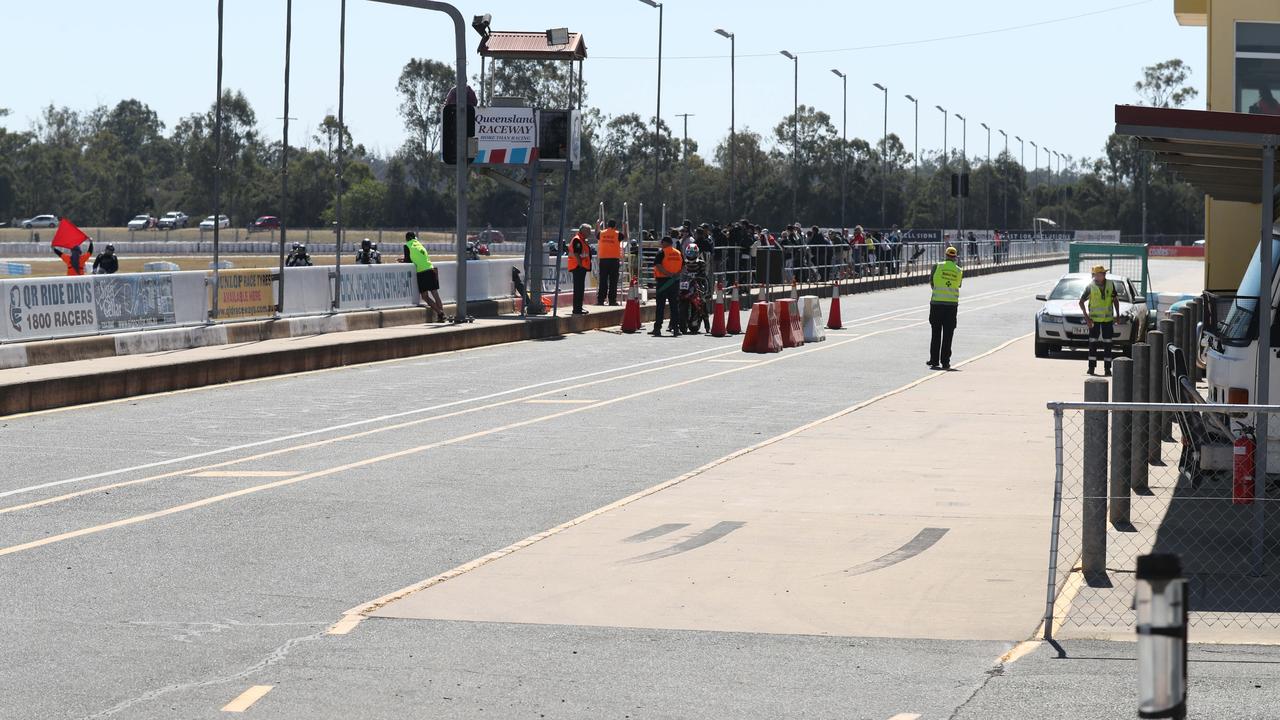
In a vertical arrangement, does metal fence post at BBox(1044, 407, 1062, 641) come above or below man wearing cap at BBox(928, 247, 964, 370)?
below

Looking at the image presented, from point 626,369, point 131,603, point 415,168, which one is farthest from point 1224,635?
point 415,168

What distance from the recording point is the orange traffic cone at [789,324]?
29.0 metres

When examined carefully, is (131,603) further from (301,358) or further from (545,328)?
(545,328)

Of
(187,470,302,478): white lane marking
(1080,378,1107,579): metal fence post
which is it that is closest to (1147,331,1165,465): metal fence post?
(1080,378,1107,579): metal fence post

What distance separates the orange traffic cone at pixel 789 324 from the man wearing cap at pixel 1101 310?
16.3 feet

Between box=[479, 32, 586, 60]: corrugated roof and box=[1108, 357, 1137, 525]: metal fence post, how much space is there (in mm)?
20675

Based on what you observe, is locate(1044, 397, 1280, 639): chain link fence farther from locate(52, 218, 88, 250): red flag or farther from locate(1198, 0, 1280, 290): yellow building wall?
locate(52, 218, 88, 250): red flag

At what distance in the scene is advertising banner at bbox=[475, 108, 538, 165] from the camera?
3166cm

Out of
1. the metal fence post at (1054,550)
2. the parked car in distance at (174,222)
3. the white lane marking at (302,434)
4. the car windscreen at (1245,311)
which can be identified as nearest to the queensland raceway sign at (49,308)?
the white lane marking at (302,434)

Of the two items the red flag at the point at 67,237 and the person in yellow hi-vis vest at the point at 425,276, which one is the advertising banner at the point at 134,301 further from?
the person in yellow hi-vis vest at the point at 425,276

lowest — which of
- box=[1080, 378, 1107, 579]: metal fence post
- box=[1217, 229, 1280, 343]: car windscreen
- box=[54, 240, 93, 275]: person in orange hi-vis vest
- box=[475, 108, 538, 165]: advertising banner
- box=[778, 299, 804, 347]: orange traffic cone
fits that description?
box=[1080, 378, 1107, 579]: metal fence post

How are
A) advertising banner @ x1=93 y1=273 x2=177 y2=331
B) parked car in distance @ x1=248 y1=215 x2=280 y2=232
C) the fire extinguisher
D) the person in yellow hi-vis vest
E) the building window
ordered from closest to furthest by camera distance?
the fire extinguisher
the building window
advertising banner @ x1=93 y1=273 x2=177 y2=331
the person in yellow hi-vis vest
parked car in distance @ x1=248 y1=215 x2=280 y2=232

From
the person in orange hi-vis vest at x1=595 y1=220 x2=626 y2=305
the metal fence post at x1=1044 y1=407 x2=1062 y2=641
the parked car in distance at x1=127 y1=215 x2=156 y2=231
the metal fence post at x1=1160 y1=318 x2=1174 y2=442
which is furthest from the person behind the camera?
the parked car in distance at x1=127 y1=215 x2=156 y2=231

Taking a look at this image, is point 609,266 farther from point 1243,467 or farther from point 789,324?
point 1243,467
